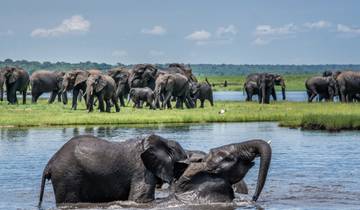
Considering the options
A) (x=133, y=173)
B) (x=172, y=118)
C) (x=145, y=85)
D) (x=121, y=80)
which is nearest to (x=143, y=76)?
(x=145, y=85)

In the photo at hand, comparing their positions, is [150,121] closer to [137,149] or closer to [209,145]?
[209,145]

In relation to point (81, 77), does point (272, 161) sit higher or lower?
lower

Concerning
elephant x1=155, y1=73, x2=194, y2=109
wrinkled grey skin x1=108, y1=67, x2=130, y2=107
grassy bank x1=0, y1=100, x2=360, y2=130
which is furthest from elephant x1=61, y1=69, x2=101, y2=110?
wrinkled grey skin x1=108, y1=67, x2=130, y2=107

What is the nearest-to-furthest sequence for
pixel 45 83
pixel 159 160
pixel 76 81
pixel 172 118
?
pixel 159 160 → pixel 172 118 → pixel 76 81 → pixel 45 83

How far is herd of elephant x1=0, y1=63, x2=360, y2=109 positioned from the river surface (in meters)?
8.43

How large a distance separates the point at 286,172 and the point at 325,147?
21.2 feet

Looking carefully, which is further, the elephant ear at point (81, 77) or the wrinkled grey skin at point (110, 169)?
the elephant ear at point (81, 77)

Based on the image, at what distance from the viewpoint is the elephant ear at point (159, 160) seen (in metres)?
15.0

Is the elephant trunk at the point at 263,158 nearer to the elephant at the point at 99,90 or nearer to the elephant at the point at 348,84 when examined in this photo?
the elephant at the point at 99,90

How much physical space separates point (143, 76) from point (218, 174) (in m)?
39.7

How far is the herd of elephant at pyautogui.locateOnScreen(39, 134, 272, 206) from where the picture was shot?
1496 cm

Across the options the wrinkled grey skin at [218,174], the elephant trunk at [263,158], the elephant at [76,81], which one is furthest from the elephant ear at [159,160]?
the elephant at [76,81]

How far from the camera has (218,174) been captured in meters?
14.7

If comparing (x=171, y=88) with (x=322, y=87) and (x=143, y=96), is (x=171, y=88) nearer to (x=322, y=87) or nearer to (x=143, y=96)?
(x=143, y=96)
